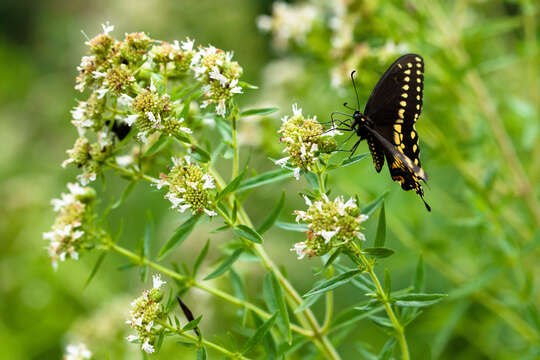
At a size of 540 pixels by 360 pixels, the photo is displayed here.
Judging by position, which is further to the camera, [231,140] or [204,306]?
[204,306]

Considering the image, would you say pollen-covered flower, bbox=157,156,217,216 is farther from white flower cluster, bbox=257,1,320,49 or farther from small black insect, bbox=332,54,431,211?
white flower cluster, bbox=257,1,320,49

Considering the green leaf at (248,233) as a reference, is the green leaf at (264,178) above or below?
above

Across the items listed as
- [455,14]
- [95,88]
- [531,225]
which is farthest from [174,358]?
[455,14]

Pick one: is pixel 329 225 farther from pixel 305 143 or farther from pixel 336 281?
pixel 305 143

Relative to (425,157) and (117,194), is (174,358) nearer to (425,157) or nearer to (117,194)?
(425,157)

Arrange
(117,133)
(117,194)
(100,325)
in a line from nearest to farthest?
1. (117,133)
2. (100,325)
3. (117,194)

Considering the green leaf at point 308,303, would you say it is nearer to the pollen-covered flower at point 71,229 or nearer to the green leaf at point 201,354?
the green leaf at point 201,354

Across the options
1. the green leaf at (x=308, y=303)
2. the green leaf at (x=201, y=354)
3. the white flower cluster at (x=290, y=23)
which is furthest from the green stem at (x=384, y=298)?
the white flower cluster at (x=290, y=23)
